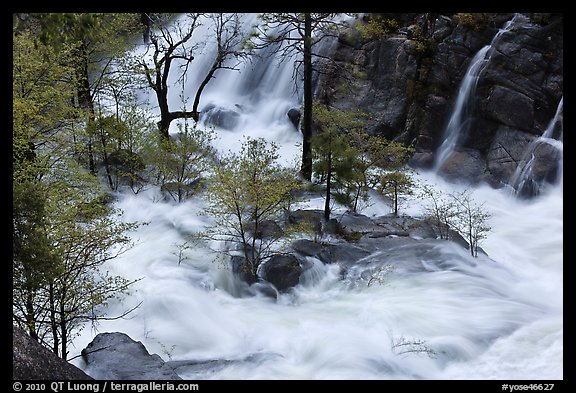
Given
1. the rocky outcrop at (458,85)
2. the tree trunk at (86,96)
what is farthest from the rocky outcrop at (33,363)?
the rocky outcrop at (458,85)

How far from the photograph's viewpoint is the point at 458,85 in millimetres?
16938

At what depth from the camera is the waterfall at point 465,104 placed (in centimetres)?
1633

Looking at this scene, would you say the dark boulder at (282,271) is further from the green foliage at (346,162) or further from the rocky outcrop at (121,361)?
the rocky outcrop at (121,361)

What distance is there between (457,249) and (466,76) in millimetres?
8033

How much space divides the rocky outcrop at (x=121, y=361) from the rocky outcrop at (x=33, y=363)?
130cm

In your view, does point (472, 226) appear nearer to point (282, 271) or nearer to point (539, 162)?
point (539, 162)

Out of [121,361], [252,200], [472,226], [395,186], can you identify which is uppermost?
[252,200]

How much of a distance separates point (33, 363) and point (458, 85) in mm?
15711

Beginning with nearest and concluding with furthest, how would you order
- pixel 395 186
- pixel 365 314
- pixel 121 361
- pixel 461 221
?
pixel 121 361, pixel 365 314, pixel 461 221, pixel 395 186

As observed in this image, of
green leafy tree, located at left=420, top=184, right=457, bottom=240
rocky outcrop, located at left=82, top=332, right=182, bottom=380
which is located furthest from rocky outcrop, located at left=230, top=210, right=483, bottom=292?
rocky outcrop, located at left=82, top=332, right=182, bottom=380

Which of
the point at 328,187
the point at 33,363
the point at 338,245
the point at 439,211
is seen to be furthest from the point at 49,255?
the point at 439,211

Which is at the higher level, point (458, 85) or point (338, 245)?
point (458, 85)
